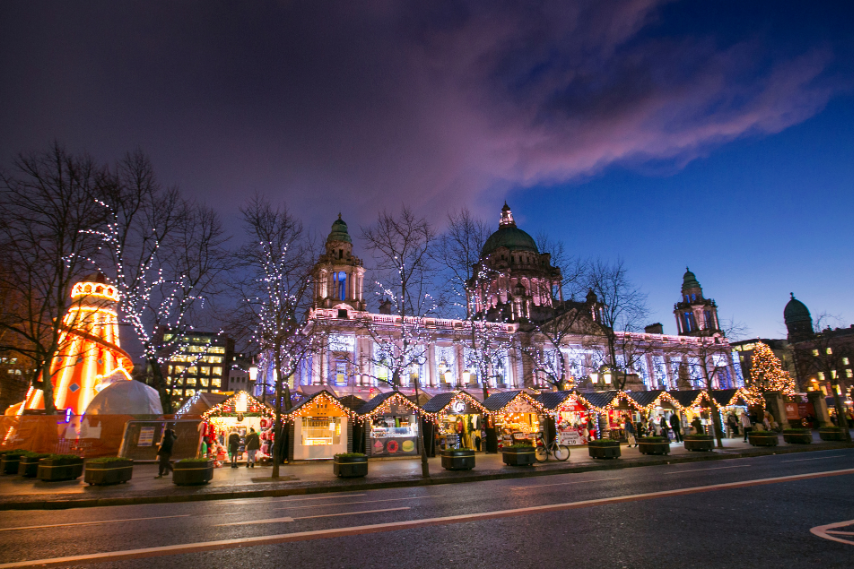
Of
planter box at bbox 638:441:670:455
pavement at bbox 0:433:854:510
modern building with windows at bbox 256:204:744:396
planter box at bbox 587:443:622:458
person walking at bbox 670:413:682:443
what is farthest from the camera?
modern building with windows at bbox 256:204:744:396

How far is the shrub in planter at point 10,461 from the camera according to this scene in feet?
63.2

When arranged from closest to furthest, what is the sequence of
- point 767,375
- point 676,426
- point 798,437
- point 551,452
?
1. point 551,452
2. point 798,437
3. point 676,426
4. point 767,375

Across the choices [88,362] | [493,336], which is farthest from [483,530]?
[493,336]

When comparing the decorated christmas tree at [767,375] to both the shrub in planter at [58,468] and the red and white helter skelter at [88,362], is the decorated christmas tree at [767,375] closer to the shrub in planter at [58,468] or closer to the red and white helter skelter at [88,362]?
the shrub in planter at [58,468]

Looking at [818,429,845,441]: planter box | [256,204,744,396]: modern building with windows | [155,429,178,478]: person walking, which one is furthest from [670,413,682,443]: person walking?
[155,429,178,478]: person walking

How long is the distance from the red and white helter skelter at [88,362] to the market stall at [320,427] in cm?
1270

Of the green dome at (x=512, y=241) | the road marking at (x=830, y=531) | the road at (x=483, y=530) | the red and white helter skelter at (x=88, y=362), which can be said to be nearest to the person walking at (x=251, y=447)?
the road at (x=483, y=530)

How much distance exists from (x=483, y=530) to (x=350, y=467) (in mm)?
11048

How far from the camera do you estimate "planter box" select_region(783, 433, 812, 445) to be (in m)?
24.9

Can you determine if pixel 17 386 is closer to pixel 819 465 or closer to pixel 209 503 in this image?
pixel 209 503

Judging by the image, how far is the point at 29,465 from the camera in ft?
60.1

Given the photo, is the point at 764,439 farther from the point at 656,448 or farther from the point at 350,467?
the point at 350,467

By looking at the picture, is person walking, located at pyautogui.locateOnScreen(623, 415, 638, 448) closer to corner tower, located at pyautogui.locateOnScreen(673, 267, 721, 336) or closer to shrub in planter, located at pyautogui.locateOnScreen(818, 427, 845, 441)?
shrub in planter, located at pyautogui.locateOnScreen(818, 427, 845, 441)

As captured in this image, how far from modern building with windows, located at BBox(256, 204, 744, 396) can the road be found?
25.6 metres
